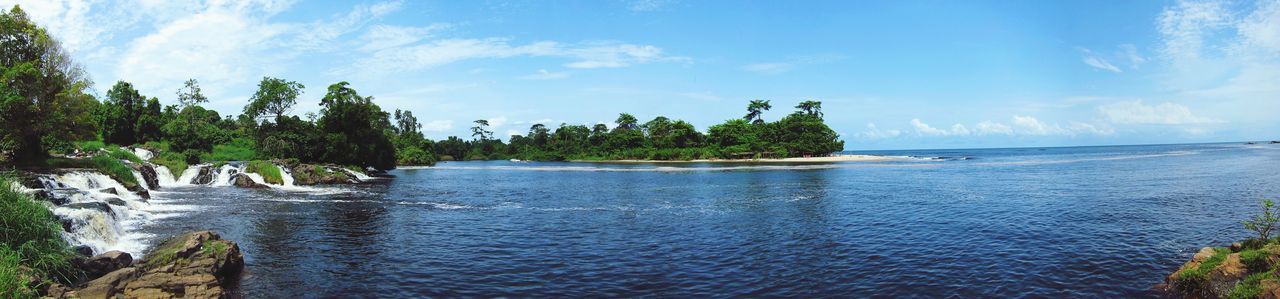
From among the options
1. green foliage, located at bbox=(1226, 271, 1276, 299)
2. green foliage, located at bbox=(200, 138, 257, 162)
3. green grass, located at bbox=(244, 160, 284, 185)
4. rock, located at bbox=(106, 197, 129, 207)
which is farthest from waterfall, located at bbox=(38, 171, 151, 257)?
green foliage, located at bbox=(200, 138, 257, 162)

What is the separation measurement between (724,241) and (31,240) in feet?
62.4

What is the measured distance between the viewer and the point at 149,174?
43031 mm

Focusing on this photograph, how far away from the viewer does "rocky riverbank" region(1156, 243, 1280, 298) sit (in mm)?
12273

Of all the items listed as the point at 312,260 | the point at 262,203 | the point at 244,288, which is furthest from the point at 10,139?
the point at 244,288

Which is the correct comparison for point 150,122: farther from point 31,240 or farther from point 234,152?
point 31,240

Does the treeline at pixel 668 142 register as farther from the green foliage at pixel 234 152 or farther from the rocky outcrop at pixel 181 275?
the rocky outcrop at pixel 181 275

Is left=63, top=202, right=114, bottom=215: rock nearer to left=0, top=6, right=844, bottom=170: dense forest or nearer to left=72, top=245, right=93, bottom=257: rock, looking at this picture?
left=72, top=245, right=93, bottom=257: rock

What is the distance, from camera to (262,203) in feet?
114

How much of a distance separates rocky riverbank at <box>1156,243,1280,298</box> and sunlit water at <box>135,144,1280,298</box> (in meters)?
0.76

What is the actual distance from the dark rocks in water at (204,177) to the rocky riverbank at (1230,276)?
5782 centimetres

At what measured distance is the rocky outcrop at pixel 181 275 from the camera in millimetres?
12809

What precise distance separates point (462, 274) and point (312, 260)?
5.45m

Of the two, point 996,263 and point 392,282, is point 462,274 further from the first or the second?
point 996,263

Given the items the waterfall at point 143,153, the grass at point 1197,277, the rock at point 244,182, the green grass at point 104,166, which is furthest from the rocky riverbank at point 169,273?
the waterfall at point 143,153
